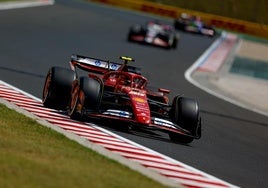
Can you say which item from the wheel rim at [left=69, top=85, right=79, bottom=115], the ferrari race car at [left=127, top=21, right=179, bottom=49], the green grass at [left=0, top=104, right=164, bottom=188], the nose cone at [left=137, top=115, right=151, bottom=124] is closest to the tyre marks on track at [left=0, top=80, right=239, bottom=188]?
the wheel rim at [left=69, top=85, right=79, bottom=115]

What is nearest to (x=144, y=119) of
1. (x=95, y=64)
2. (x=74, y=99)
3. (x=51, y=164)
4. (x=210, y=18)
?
(x=74, y=99)

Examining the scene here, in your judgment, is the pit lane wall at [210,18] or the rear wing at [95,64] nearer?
the rear wing at [95,64]

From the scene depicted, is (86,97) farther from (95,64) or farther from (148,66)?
(148,66)

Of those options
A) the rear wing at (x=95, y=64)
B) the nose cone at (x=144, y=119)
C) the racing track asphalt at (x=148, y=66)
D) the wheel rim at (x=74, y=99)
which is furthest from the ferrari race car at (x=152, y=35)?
the nose cone at (x=144, y=119)

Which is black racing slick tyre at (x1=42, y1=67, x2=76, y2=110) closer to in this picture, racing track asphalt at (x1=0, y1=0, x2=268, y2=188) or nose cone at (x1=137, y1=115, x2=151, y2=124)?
racing track asphalt at (x1=0, y1=0, x2=268, y2=188)

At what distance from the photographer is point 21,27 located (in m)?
32.2

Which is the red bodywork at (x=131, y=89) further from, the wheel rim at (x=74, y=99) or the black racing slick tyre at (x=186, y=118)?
the wheel rim at (x=74, y=99)

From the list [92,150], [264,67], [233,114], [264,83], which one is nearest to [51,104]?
→ [92,150]

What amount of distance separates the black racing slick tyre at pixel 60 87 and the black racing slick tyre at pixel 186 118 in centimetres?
176

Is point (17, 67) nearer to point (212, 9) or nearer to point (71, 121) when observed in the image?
point (71, 121)

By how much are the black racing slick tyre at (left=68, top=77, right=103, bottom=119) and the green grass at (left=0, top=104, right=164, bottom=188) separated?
58.9 inches

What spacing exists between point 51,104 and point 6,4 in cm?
3016

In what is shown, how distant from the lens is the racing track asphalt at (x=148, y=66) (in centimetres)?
1163

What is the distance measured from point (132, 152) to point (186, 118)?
231 centimetres
